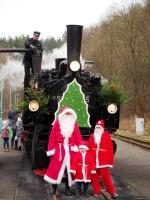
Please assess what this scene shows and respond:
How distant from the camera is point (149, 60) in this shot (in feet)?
142

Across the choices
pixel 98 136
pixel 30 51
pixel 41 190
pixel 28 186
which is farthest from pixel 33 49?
pixel 98 136

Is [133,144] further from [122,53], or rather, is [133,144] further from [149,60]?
[122,53]

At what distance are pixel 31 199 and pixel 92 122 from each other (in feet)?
14.5

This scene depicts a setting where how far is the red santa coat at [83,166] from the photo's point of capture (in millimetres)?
10336

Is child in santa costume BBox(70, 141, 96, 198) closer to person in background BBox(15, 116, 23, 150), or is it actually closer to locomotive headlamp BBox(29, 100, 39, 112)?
locomotive headlamp BBox(29, 100, 39, 112)

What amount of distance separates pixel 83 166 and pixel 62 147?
578mm

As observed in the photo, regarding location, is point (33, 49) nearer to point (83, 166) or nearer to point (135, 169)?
point (135, 169)

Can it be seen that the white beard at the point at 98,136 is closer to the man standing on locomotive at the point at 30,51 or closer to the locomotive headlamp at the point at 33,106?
the locomotive headlamp at the point at 33,106

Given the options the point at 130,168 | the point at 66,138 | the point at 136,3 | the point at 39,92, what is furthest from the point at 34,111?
the point at 136,3

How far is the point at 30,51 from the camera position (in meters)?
16.2

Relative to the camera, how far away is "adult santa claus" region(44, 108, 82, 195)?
10445 mm

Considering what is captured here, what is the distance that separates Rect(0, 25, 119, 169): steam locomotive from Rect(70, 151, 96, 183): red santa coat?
196 centimetres

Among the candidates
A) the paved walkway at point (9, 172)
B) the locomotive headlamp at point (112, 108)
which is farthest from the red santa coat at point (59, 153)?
the locomotive headlamp at point (112, 108)

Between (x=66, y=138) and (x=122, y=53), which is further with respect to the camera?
(x=122, y=53)
